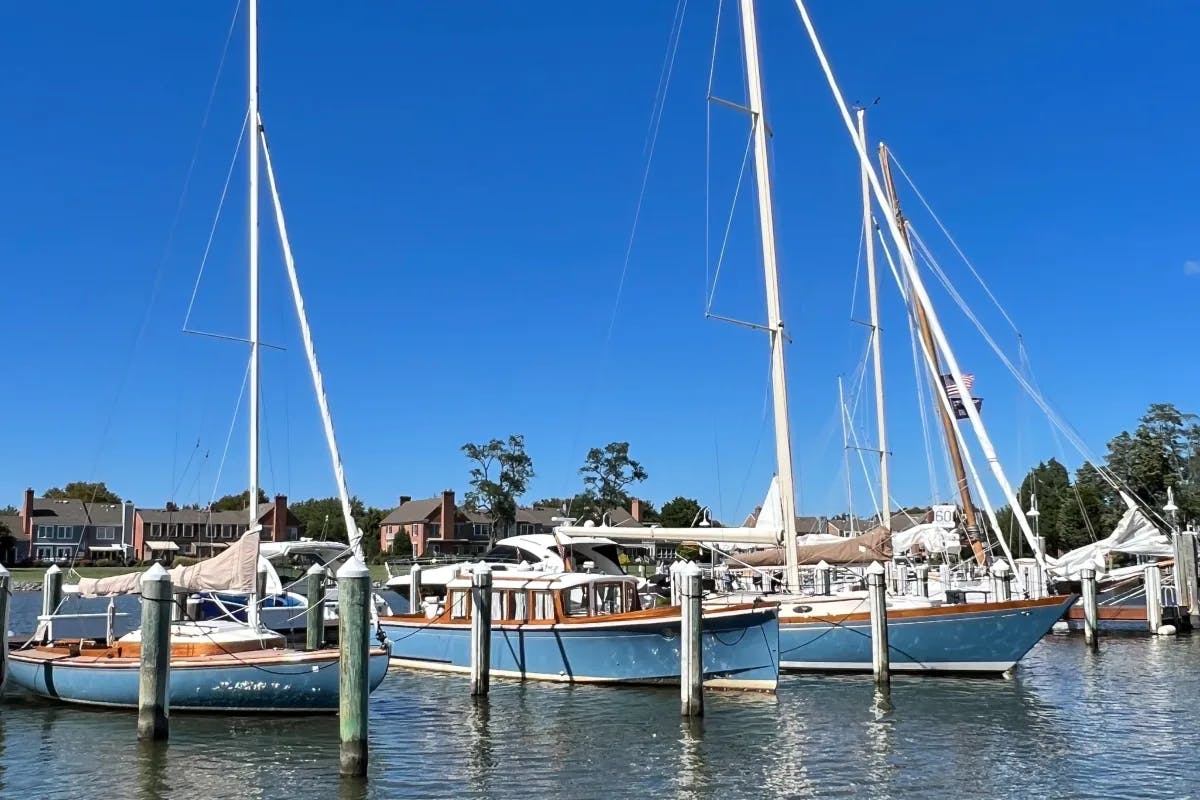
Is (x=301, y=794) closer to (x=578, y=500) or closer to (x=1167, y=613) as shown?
(x=1167, y=613)

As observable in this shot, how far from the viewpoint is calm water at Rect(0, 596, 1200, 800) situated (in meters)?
16.1

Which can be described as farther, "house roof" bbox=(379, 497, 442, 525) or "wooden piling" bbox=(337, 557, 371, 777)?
"house roof" bbox=(379, 497, 442, 525)

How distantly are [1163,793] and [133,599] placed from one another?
6042 cm

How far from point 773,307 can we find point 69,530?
116 meters

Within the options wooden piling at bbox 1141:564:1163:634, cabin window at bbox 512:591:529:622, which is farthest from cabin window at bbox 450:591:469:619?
wooden piling at bbox 1141:564:1163:634

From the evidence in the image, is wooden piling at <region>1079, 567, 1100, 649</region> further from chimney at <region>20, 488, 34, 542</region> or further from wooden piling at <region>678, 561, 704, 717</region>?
chimney at <region>20, 488, 34, 542</region>

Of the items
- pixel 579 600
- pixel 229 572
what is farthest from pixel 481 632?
pixel 229 572

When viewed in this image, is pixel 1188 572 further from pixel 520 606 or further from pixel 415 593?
pixel 415 593

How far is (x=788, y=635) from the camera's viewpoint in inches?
1106

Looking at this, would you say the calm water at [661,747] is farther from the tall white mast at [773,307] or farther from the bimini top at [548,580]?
the tall white mast at [773,307]

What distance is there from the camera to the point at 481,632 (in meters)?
24.0

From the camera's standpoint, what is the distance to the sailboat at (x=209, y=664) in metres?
20.6

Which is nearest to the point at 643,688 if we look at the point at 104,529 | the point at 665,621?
the point at 665,621

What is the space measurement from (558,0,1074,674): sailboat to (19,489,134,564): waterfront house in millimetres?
104609
